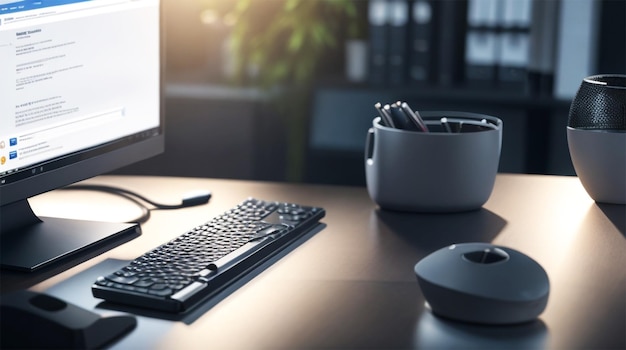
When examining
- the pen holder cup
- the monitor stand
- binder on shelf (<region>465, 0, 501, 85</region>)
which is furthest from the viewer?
binder on shelf (<region>465, 0, 501, 85</region>)

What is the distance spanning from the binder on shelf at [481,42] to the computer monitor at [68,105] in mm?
1685

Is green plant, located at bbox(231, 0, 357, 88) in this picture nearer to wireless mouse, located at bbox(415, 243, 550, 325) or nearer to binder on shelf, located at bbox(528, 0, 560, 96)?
binder on shelf, located at bbox(528, 0, 560, 96)

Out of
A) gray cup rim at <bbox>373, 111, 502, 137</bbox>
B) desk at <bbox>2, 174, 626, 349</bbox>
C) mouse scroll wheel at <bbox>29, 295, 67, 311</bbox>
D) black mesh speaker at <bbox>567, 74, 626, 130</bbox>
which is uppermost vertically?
black mesh speaker at <bbox>567, 74, 626, 130</bbox>

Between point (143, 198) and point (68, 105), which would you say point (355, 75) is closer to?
point (143, 198)

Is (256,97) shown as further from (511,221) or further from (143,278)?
(143,278)

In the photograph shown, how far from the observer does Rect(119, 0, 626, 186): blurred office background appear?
2.88m

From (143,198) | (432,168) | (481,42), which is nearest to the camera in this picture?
(432,168)

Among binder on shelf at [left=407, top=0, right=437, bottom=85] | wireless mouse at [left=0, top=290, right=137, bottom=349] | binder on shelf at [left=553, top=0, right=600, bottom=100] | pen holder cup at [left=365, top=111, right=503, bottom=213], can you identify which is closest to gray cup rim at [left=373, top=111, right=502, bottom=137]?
pen holder cup at [left=365, top=111, right=503, bottom=213]

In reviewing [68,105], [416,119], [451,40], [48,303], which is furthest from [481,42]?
[48,303]

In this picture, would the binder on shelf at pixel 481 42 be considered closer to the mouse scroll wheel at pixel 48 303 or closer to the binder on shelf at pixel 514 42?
the binder on shelf at pixel 514 42

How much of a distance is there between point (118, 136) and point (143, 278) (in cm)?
37

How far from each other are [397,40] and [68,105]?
1.90 metres

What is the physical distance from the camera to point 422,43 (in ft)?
9.95

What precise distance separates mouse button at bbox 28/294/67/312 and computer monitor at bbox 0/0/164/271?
22cm
